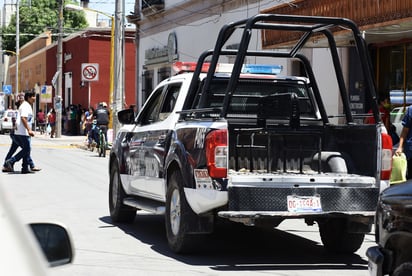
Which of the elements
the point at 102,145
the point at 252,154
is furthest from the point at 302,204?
the point at 102,145

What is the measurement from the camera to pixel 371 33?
18734 mm

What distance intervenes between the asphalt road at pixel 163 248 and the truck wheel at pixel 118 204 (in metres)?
0.17

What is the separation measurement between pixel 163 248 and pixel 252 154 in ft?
4.75

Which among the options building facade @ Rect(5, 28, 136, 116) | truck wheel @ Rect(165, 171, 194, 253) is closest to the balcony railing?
building facade @ Rect(5, 28, 136, 116)

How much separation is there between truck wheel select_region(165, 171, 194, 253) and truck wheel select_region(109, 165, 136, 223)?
219cm

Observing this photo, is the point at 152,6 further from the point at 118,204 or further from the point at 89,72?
the point at 118,204

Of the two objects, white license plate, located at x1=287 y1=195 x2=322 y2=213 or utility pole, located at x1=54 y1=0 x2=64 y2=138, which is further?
utility pole, located at x1=54 y1=0 x2=64 y2=138

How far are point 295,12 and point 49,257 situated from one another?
17.4 metres

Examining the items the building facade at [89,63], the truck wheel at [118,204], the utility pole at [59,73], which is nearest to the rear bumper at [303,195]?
the truck wheel at [118,204]

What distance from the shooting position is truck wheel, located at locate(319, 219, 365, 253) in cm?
894

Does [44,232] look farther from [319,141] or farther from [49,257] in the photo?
[319,141]

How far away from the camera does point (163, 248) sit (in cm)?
914

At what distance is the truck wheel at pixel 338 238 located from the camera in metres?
8.94

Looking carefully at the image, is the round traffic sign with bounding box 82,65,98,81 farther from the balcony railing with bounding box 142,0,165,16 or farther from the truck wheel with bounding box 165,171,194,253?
the truck wheel with bounding box 165,171,194,253
